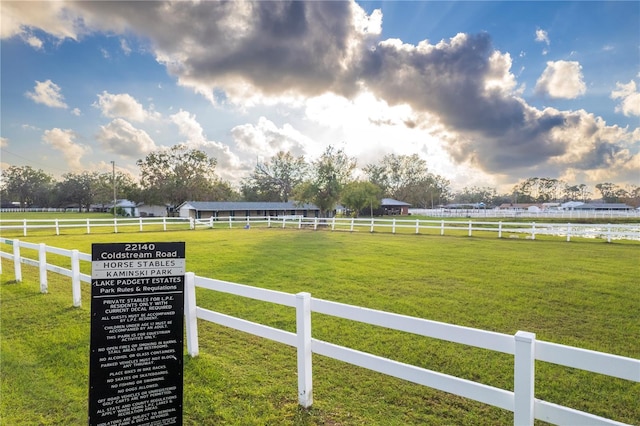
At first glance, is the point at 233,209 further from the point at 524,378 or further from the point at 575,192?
the point at 575,192

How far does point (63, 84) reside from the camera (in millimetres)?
19266

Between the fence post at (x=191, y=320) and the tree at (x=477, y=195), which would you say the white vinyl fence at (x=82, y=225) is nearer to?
the fence post at (x=191, y=320)

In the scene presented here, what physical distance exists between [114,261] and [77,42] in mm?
19732

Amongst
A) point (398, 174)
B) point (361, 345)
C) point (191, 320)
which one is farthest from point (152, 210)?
point (361, 345)

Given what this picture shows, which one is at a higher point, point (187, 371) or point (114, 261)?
point (114, 261)

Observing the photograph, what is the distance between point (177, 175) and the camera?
70125 millimetres

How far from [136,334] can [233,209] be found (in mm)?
52769

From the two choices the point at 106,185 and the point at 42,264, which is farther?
the point at 106,185

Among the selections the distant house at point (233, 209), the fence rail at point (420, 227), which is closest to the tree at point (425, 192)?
the distant house at point (233, 209)

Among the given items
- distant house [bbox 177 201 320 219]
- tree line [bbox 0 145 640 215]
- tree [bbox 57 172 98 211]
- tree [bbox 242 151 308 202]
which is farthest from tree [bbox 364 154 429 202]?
tree [bbox 57 172 98 211]

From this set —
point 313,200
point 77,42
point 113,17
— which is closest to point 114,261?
point 113,17

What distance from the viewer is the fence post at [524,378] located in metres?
2.26

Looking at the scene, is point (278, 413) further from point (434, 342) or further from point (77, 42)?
point (77, 42)

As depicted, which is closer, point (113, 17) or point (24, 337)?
point (24, 337)
